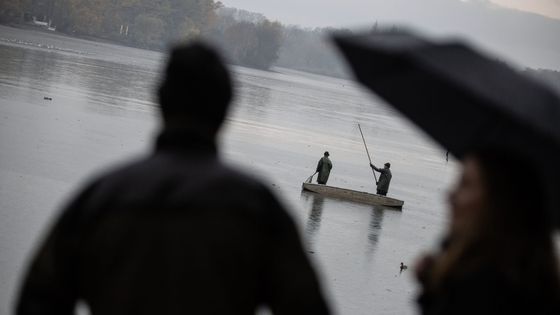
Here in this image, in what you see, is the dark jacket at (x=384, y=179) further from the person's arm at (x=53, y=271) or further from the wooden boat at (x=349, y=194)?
the person's arm at (x=53, y=271)

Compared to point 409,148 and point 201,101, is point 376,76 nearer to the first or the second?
point 201,101

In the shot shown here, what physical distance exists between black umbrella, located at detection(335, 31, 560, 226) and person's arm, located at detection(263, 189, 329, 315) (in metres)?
0.54

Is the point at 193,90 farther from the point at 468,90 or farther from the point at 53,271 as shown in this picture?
the point at 468,90

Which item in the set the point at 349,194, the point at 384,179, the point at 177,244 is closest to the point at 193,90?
the point at 177,244

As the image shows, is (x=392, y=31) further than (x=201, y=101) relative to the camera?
Yes

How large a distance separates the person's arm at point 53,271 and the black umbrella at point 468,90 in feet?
2.95

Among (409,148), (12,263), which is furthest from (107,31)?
(12,263)

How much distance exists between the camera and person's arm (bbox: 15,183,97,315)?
3.20 metres

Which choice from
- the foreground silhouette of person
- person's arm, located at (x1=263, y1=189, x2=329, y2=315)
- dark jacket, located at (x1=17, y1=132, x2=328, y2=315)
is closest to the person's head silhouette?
dark jacket, located at (x1=17, y1=132, x2=328, y2=315)

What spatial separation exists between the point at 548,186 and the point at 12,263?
13.6 m

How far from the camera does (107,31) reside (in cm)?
19850

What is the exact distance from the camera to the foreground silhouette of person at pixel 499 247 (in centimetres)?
317

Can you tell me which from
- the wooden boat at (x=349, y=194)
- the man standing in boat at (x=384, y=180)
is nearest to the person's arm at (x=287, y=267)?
the wooden boat at (x=349, y=194)

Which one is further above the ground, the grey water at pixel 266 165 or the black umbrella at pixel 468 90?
the black umbrella at pixel 468 90
